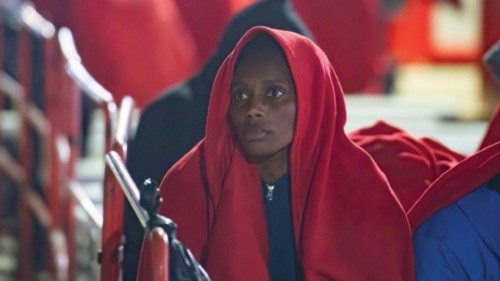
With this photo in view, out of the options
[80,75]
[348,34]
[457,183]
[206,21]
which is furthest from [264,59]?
[348,34]

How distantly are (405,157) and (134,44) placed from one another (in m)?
2.99

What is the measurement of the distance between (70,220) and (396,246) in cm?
237

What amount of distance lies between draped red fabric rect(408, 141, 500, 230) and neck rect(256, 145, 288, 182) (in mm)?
311

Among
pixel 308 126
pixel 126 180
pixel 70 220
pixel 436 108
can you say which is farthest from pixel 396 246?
pixel 436 108

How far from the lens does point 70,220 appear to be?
5785 millimetres

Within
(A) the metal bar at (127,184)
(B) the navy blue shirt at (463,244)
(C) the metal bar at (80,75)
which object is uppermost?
(C) the metal bar at (80,75)

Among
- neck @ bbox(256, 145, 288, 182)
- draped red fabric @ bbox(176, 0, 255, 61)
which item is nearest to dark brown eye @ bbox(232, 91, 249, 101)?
neck @ bbox(256, 145, 288, 182)

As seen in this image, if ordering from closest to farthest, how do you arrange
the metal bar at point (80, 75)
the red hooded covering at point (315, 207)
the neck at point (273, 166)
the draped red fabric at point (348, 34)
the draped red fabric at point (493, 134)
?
the red hooded covering at point (315, 207) → the neck at point (273, 166) → the draped red fabric at point (493, 134) → the metal bar at point (80, 75) → the draped red fabric at point (348, 34)

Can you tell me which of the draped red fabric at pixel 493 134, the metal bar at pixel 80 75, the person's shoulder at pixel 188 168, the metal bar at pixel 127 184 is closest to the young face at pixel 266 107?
the person's shoulder at pixel 188 168

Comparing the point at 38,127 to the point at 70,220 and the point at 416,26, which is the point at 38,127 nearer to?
the point at 70,220

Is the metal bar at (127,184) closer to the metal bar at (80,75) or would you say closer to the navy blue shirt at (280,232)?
the navy blue shirt at (280,232)

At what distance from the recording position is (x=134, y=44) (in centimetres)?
694

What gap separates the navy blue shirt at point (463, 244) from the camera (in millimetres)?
3586

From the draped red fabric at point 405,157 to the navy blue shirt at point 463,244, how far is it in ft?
1.10
